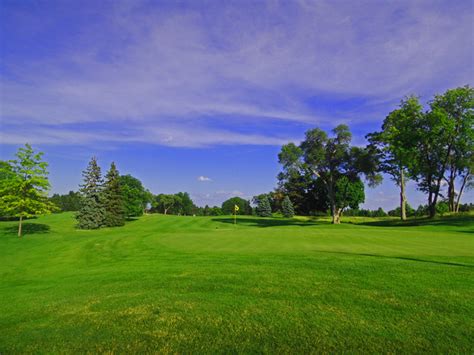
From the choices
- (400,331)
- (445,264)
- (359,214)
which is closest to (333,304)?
(400,331)

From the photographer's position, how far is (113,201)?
43.6 m

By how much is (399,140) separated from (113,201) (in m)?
39.0

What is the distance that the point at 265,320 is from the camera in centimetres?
488

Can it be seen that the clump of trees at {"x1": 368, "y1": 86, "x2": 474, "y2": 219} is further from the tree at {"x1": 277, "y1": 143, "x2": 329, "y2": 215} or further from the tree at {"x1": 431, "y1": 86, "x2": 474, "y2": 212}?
the tree at {"x1": 277, "y1": 143, "x2": 329, "y2": 215}

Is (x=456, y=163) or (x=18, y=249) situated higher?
(x=456, y=163)

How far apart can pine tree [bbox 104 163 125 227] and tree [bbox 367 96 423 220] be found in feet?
119

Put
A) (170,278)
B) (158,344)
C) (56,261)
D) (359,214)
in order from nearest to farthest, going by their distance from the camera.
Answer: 1. (158,344)
2. (170,278)
3. (56,261)
4. (359,214)

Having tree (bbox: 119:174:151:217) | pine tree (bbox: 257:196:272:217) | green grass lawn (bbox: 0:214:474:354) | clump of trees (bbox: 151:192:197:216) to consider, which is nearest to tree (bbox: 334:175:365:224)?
pine tree (bbox: 257:196:272:217)

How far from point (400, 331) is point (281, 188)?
78710 millimetres

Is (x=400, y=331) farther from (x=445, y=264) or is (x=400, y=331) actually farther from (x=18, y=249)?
(x=18, y=249)

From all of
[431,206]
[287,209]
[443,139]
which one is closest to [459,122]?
[443,139]

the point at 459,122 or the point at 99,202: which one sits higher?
the point at 459,122

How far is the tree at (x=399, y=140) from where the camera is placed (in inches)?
1288

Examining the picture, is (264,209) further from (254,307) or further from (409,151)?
(254,307)
